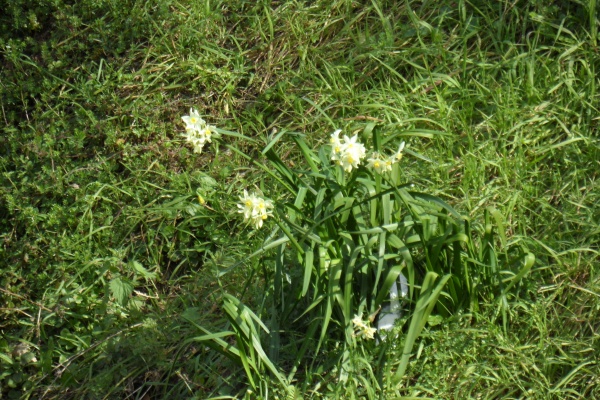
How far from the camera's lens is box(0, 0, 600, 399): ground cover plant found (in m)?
2.88

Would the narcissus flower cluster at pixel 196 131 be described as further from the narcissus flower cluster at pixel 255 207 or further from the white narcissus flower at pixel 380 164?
the white narcissus flower at pixel 380 164

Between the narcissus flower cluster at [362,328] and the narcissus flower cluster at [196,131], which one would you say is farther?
the narcissus flower cluster at [362,328]

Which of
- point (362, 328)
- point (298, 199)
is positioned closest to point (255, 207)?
point (298, 199)

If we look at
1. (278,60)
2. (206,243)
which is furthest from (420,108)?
(206,243)

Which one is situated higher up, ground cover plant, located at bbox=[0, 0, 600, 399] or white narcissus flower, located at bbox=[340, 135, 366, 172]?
white narcissus flower, located at bbox=[340, 135, 366, 172]

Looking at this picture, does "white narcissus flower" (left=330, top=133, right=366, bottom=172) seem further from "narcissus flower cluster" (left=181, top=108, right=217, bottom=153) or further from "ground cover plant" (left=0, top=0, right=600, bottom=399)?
"narcissus flower cluster" (left=181, top=108, right=217, bottom=153)

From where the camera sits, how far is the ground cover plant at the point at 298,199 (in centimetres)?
288

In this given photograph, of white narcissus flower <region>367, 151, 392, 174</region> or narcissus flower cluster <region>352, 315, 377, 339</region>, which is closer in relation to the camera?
white narcissus flower <region>367, 151, 392, 174</region>

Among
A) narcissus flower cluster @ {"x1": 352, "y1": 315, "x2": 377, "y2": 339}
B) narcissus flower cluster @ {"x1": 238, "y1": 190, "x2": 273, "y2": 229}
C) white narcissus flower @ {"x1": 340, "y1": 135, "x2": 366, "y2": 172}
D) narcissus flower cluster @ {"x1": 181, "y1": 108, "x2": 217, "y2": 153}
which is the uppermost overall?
narcissus flower cluster @ {"x1": 181, "y1": 108, "x2": 217, "y2": 153}

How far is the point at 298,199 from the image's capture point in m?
2.85

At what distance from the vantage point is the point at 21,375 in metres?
3.61

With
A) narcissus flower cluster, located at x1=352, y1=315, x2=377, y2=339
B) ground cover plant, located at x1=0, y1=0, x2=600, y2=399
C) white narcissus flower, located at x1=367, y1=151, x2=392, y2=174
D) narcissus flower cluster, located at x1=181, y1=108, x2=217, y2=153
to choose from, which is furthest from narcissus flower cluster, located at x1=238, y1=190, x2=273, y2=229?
narcissus flower cluster, located at x1=352, y1=315, x2=377, y2=339

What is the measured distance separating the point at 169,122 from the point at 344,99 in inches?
35.5

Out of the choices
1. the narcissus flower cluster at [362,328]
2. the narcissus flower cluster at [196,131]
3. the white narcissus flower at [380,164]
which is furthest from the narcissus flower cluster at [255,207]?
the narcissus flower cluster at [362,328]
